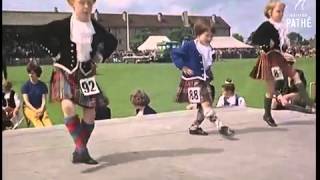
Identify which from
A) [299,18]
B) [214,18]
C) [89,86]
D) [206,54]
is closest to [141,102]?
[89,86]

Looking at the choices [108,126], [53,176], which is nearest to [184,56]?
[108,126]

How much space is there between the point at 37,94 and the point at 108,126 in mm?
284

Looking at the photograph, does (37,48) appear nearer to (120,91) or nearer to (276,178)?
(120,91)

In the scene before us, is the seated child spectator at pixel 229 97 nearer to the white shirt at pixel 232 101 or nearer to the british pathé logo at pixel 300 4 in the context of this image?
the white shirt at pixel 232 101

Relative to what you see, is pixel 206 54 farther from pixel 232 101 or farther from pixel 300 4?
pixel 300 4

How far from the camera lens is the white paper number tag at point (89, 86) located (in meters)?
1.86

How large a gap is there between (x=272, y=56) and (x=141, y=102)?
0.59 meters

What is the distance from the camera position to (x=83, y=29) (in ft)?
6.11

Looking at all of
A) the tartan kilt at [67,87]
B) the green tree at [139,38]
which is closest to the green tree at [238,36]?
the green tree at [139,38]

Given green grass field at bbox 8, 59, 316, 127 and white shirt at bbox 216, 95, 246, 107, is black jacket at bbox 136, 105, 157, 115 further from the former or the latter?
white shirt at bbox 216, 95, 246, 107

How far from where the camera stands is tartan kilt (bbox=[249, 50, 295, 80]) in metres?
2.11

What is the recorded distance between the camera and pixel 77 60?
72.6 inches

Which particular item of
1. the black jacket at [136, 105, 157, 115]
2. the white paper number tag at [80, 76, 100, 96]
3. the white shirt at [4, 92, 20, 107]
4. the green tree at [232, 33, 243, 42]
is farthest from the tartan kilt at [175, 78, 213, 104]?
the white shirt at [4, 92, 20, 107]

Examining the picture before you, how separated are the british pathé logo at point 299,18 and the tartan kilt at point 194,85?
419 millimetres
